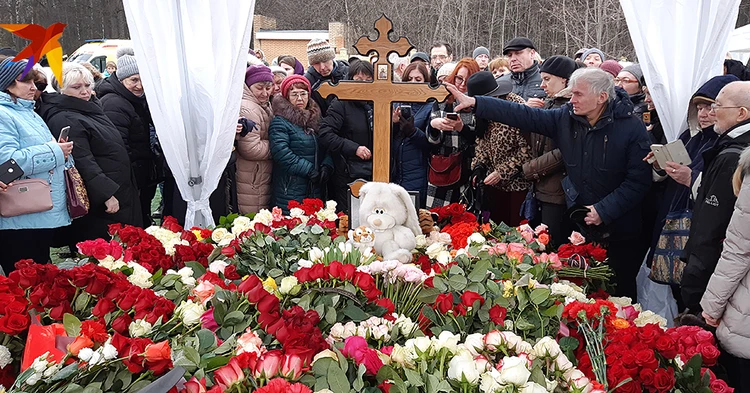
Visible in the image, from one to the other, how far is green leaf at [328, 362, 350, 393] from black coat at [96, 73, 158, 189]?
340cm

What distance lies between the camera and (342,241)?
109 inches

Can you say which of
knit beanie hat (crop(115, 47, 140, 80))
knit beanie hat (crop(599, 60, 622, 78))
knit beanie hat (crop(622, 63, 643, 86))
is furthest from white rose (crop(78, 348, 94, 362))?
knit beanie hat (crop(599, 60, 622, 78))

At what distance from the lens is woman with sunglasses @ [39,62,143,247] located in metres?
3.91

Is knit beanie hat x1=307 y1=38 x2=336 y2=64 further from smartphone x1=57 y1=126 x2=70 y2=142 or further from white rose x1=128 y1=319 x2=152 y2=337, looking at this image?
white rose x1=128 y1=319 x2=152 y2=337

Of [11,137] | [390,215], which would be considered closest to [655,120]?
[390,215]

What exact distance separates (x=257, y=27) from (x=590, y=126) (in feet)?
83.7

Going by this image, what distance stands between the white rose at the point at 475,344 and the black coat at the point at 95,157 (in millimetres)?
2901

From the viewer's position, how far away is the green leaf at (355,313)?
1.98 m

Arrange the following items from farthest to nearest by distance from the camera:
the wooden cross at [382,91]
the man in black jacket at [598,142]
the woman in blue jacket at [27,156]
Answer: the man in black jacket at [598,142]
the woman in blue jacket at [27,156]
the wooden cross at [382,91]

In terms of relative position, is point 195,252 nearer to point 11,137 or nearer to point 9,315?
point 9,315

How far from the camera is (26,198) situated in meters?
3.47

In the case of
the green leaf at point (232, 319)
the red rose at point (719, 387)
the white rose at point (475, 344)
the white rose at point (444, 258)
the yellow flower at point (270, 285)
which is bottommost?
the red rose at point (719, 387)

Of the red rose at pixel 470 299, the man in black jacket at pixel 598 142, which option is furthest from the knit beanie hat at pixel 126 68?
the red rose at pixel 470 299

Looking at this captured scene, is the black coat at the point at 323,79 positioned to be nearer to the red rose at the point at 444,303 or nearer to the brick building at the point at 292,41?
the red rose at the point at 444,303
